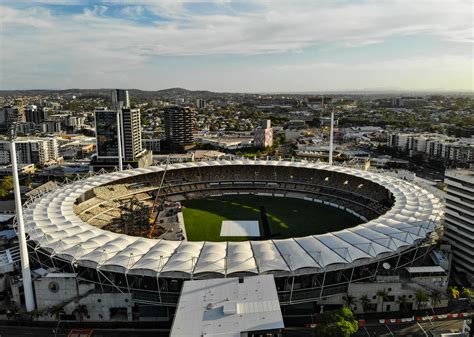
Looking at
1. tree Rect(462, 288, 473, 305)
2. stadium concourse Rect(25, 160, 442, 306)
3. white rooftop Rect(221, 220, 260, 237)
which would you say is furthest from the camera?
white rooftop Rect(221, 220, 260, 237)

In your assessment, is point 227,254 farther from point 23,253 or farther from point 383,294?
point 23,253

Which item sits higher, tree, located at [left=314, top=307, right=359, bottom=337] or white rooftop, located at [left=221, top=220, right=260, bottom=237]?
tree, located at [left=314, top=307, right=359, bottom=337]

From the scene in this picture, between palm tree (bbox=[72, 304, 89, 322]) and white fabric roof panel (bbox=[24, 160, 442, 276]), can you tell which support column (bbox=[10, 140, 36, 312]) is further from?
palm tree (bbox=[72, 304, 89, 322])

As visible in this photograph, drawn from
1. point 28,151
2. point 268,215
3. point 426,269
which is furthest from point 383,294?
point 28,151

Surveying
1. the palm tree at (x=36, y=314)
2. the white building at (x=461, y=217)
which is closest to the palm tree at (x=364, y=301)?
the white building at (x=461, y=217)

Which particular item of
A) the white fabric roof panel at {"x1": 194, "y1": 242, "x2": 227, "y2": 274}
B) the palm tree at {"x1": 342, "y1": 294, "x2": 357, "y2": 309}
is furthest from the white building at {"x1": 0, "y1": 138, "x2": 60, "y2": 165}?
the palm tree at {"x1": 342, "y1": 294, "x2": 357, "y2": 309}
